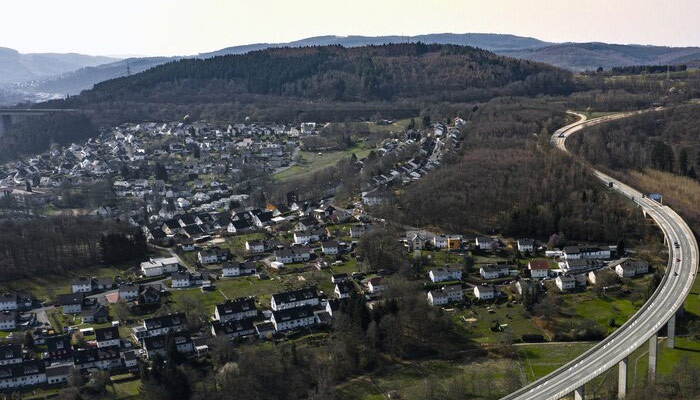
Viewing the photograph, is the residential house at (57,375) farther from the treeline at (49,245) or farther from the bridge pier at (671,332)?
the bridge pier at (671,332)

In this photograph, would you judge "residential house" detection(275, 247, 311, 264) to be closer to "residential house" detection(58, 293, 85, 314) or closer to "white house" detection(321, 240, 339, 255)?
"white house" detection(321, 240, 339, 255)

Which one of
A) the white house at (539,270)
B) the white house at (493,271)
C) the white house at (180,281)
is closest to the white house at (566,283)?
the white house at (539,270)

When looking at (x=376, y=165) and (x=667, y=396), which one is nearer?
(x=667, y=396)

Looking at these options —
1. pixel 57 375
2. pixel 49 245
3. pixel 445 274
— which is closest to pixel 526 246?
pixel 445 274

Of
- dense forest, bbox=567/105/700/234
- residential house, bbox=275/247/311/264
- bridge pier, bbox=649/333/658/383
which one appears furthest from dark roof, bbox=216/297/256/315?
dense forest, bbox=567/105/700/234

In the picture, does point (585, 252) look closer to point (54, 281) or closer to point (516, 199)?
point (516, 199)

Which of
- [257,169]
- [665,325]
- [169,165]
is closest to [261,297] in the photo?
[665,325]

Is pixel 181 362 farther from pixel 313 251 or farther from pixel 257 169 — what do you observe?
pixel 257 169

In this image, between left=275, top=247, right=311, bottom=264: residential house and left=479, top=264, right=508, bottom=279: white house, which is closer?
left=479, top=264, right=508, bottom=279: white house

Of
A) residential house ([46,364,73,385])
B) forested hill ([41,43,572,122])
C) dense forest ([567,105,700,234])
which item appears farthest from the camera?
forested hill ([41,43,572,122])
